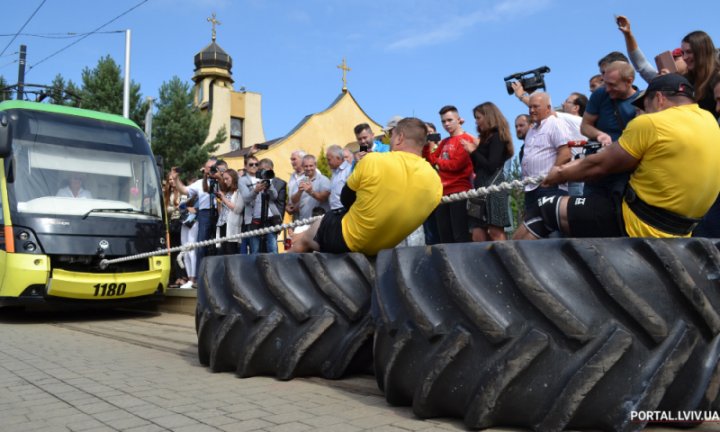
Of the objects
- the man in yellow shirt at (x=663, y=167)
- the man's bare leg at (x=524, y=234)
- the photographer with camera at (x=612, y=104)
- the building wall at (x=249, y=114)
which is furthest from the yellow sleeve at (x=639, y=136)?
the building wall at (x=249, y=114)

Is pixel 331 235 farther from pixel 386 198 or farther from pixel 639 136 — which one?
pixel 639 136

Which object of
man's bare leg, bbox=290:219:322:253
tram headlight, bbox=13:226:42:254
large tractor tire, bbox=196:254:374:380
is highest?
tram headlight, bbox=13:226:42:254

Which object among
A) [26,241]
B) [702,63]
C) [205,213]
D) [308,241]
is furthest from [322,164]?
[308,241]

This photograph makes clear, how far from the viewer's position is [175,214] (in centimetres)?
1217

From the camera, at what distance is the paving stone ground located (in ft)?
9.34

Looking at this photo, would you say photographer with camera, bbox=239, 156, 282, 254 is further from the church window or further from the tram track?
the church window

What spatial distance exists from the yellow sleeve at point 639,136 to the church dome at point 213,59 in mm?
51185

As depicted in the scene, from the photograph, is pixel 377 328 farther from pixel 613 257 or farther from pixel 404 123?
pixel 404 123

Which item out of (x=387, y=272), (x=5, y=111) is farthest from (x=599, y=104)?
(x=5, y=111)

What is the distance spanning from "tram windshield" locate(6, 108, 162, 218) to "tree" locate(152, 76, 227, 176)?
27.3m

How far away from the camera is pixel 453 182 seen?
648 cm

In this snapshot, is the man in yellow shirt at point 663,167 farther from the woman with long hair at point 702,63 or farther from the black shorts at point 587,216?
the woman with long hair at point 702,63

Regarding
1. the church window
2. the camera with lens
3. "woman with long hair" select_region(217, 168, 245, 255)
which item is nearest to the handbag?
"woman with long hair" select_region(217, 168, 245, 255)

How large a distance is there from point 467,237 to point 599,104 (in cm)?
180
